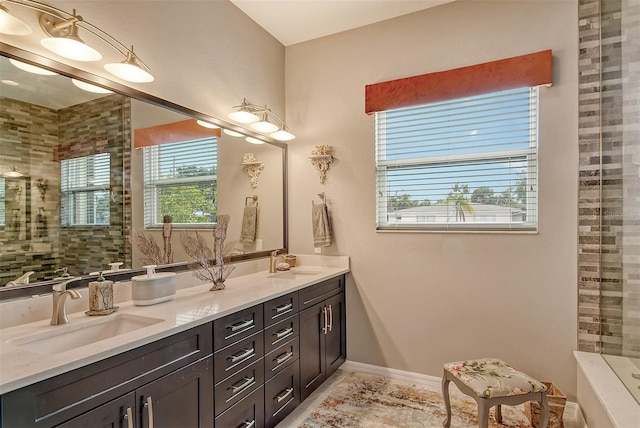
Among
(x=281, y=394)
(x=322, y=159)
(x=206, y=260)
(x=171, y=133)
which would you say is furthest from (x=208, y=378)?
(x=322, y=159)

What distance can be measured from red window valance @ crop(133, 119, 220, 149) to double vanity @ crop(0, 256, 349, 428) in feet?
2.88

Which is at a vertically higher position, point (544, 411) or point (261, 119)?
point (261, 119)

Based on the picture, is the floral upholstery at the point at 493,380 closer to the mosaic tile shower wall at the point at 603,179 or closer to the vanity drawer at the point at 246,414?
the mosaic tile shower wall at the point at 603,179

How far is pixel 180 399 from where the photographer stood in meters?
1.44

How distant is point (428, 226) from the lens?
8.95ft

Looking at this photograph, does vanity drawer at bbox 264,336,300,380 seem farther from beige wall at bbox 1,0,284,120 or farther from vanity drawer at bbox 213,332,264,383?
beige wall at bbox 1,0,284,120

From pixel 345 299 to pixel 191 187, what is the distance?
161cm

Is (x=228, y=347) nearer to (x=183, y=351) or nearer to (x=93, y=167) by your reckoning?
(x=183, y=351)

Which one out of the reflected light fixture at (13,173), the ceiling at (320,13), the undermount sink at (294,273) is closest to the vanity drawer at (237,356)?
the undermount sink at (294,273)

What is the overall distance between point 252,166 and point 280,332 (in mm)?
1405

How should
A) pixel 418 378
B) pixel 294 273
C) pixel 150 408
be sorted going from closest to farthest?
pixel 150 408, pixel 418 378, pixel 294 273

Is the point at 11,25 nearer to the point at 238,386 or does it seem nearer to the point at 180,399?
the point at 180,399

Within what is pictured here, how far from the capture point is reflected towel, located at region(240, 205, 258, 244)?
278 cm

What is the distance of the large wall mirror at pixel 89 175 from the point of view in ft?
4.71
